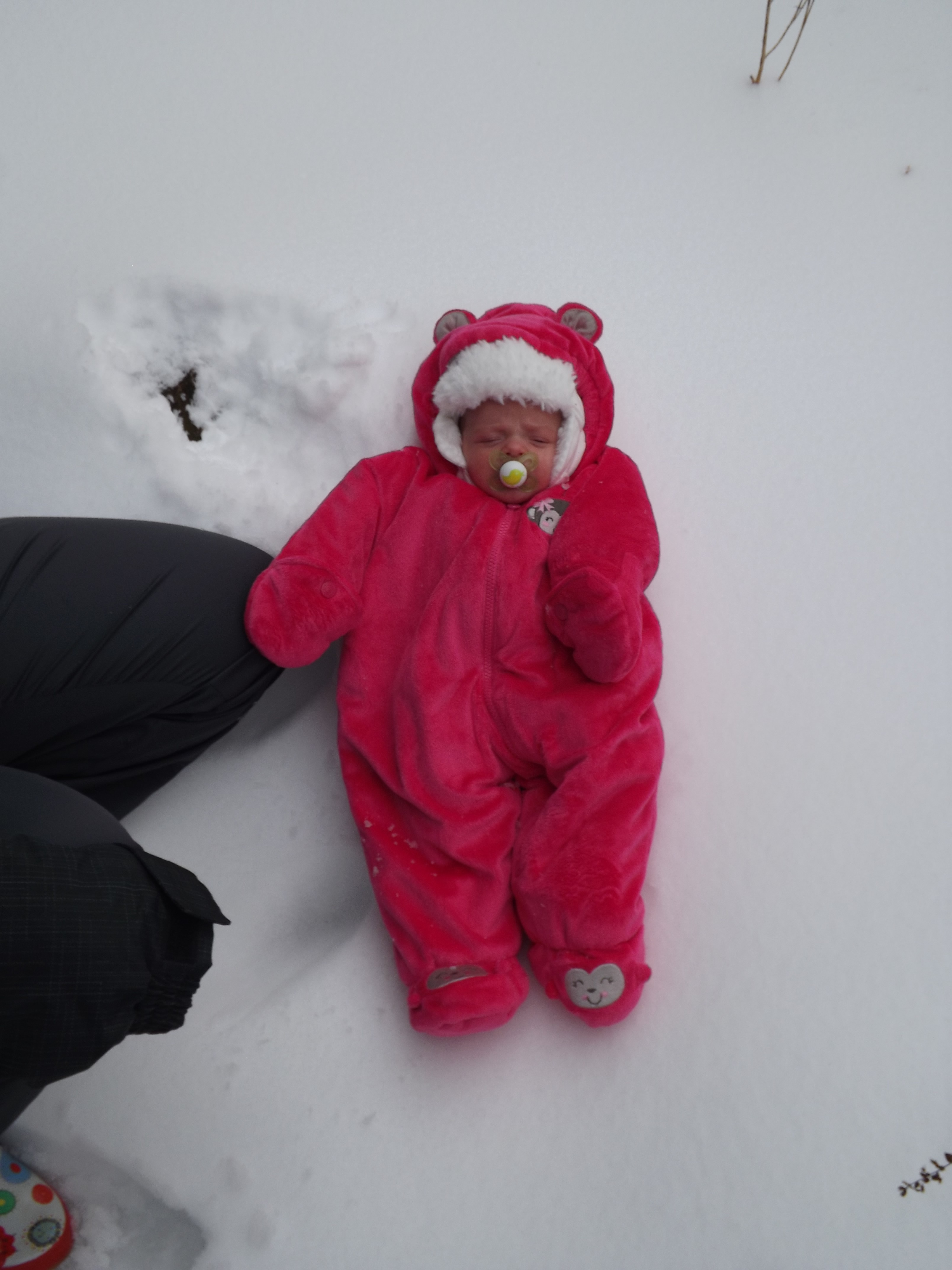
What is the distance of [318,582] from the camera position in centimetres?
101

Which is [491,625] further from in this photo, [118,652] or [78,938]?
[78,938]

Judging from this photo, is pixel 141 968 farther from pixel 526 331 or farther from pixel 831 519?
pixel 831 519

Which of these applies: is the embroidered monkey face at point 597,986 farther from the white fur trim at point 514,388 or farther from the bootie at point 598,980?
the white fur trim at point 514,388

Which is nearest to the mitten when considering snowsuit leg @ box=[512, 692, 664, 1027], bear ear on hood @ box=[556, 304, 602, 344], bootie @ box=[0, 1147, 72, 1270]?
snowsuit leg @ box=[512, 692, 664, 1027]

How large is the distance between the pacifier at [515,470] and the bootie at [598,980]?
54cm

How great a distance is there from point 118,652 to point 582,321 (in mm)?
717

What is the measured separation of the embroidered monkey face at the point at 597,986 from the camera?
864 mm

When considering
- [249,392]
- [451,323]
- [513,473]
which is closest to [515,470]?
[513,473]

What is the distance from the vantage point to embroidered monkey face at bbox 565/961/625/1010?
2.83 feet

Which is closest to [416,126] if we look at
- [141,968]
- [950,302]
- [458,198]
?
[458,198]

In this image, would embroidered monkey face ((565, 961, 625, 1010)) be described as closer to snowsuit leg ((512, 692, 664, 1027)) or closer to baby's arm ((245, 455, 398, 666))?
snowsuit leg ((512, 692, 664, 1027))

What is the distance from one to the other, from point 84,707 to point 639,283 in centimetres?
102

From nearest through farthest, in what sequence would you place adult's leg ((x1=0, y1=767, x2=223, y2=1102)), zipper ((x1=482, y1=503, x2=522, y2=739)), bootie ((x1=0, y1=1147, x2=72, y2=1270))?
adult's leg ((x1=0, y1=767, x2=223, y2=1102)) < bootie ((x1=0, y1=1147, x2=72, y2=1270)) < zipper ((x1=482, y1=503, x2=522, y2=739))

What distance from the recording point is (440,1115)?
876mm
